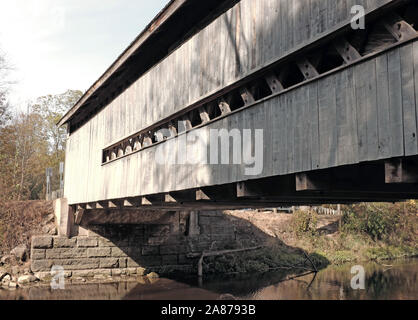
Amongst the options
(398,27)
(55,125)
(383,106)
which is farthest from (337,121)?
(55,125)

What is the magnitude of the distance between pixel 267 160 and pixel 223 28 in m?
2.37

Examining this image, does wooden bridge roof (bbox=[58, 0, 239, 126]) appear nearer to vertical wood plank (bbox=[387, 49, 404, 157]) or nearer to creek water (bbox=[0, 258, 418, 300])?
vertical wood plank (bbox=[387, 49, 404, 157])

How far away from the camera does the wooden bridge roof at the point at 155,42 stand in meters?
7.37

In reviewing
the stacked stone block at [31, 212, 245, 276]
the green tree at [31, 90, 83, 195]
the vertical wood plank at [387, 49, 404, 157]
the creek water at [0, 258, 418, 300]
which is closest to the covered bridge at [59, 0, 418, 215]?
the vertical wood plank at [387, 49, 404, 157]

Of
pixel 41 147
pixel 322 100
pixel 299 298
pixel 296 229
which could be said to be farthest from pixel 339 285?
pixel 41 147

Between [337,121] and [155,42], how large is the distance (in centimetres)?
589

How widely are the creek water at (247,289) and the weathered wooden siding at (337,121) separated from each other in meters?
5.72

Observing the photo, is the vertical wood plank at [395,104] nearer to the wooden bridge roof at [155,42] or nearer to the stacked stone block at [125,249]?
the wooden bridge roof at [155,42]

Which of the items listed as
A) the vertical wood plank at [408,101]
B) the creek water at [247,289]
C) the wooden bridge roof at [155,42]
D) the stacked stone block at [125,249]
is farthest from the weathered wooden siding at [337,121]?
the stacked stone block at [125,249]

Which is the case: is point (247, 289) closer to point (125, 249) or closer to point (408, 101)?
point (125, 249)

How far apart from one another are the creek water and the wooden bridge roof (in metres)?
5.36

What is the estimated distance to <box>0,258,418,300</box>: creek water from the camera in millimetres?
11070

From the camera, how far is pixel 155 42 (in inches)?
358

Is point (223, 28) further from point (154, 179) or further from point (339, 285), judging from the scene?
A: point (339, 285)
